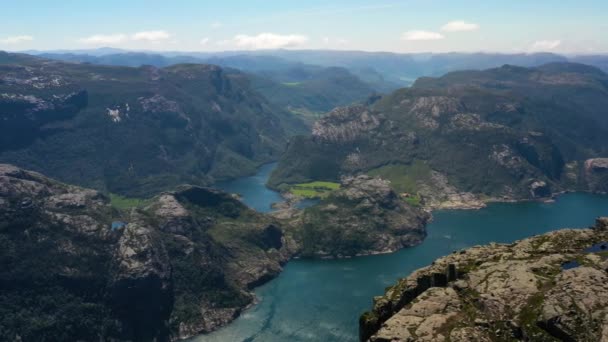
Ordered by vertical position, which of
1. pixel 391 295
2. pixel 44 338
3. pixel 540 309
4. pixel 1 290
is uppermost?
pixel 540 309

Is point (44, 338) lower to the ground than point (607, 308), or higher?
lower

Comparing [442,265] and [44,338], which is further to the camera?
[44,338]

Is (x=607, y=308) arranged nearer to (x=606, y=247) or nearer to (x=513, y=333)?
(x=513, y=333)

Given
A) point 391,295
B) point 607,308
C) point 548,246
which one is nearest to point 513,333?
point 607,308

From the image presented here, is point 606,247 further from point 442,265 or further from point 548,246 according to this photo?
point 442,265

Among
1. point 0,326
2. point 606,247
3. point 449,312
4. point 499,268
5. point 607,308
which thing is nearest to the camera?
point 607,308

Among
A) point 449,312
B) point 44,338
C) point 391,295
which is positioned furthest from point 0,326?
point 449,312

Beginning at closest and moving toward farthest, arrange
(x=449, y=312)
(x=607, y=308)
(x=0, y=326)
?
(x=607, y=308), (x=449, y=312), (x=0, y=326)
